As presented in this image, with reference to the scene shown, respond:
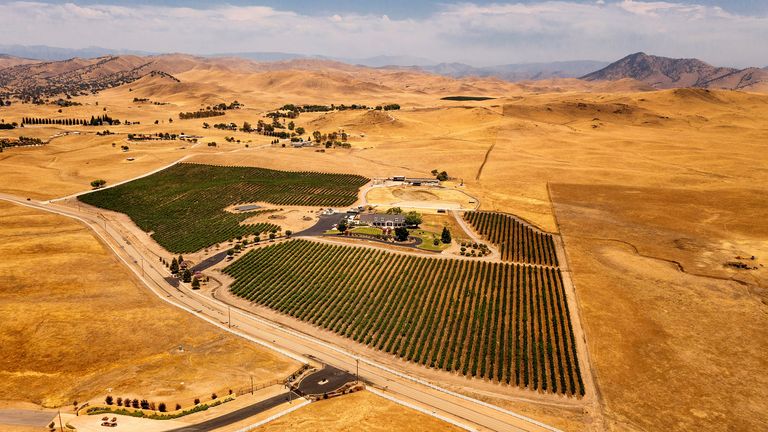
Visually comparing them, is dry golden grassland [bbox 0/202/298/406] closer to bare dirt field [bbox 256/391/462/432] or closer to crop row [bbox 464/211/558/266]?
bare dirt field [bbox 256/391/462/432]

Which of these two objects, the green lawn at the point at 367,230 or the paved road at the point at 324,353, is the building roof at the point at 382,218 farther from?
the paved road at the point at 324,353

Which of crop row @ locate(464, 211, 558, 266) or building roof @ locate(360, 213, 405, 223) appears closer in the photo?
crop row @ locate(464, 211, 558, 266)

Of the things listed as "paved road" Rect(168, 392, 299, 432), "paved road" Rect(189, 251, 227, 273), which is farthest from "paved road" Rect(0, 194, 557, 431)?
"paved road" Rect(168, 392, 299, 432)

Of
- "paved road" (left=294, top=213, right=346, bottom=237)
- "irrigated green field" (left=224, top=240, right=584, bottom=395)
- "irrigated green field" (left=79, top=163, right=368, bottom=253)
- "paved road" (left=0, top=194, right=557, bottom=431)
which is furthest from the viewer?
A: "irrigated green field" (left=79, top=163, right=368, bottom=253)

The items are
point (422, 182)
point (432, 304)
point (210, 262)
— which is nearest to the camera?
point (432, 304)

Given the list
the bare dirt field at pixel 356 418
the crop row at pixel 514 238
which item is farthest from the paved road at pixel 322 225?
the bare dirt field at pixel 356 418

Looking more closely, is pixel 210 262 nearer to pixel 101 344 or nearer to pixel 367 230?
pixel 101 344

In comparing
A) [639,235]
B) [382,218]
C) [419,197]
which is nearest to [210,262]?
[382,218]
